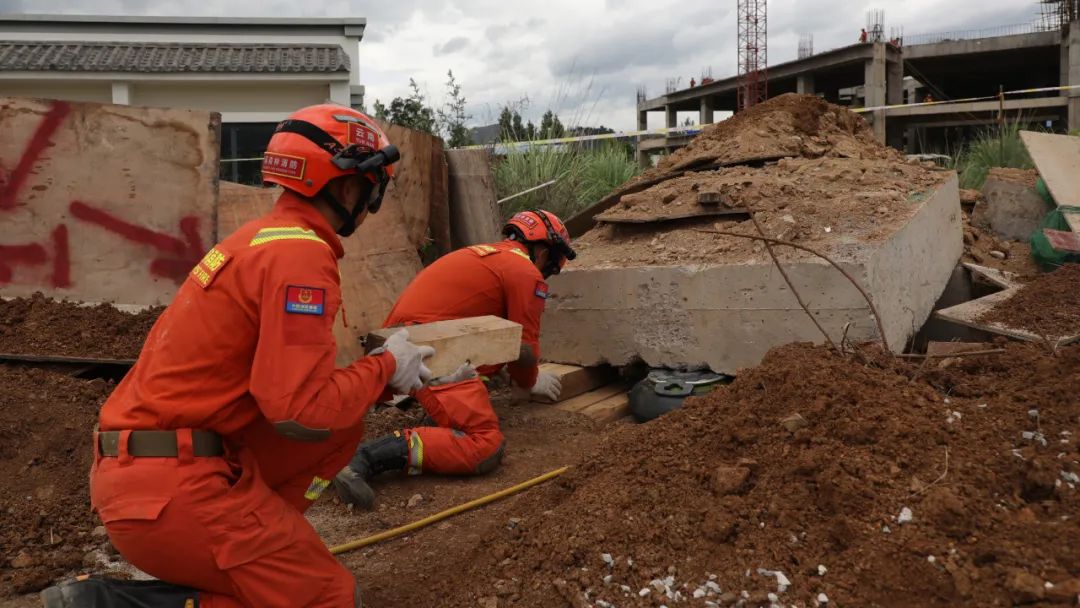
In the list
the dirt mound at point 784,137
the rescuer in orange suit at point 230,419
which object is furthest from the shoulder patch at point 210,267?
the dirt mound at point 784,137

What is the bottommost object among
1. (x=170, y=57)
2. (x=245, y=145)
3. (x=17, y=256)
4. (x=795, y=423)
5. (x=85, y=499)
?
(x=85, y=499)

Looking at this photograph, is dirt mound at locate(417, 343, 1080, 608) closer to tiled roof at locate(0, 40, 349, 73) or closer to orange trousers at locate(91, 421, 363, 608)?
orange trousers at locate(91, 421, 363, 608)

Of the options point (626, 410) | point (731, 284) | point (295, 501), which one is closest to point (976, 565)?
point (295, 501)

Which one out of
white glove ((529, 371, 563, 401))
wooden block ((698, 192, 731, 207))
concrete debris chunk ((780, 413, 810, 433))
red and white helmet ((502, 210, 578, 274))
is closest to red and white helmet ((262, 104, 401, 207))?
concrete debris chunk ((780, 413, 810, 433))

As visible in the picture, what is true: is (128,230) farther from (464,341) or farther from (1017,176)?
(1017,176)

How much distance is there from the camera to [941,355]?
313 cm

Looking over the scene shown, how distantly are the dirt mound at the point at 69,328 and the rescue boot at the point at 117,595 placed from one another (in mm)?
2813

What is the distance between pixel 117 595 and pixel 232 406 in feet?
2.03

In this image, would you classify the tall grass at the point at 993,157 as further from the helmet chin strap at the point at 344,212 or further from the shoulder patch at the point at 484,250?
the helmet chin strap at the point at 344,212

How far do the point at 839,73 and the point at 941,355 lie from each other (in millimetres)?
27465

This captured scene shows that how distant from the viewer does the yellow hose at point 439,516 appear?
3.45 m

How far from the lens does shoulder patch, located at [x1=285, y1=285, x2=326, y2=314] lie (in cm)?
218

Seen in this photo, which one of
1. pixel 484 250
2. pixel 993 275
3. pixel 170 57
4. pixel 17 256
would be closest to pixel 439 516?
pixel 484 250

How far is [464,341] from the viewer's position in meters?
3.14
